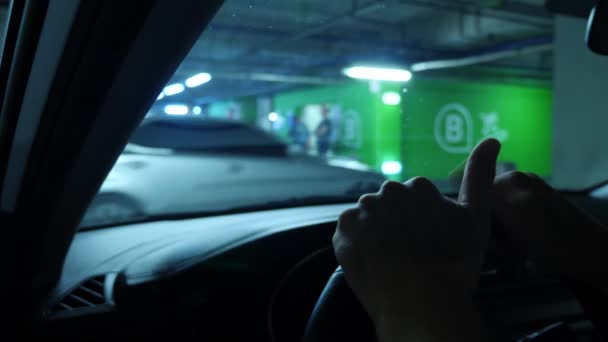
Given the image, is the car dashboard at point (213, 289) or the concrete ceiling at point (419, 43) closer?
the car dashboard at point (213, 289)

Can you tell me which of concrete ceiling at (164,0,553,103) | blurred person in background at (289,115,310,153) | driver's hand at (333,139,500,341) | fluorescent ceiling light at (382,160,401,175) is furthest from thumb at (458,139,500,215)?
blurred person in background at (289,115,310,153)

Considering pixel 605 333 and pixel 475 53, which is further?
pixel 475 53

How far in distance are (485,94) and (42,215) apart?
Answer: 49.8ft

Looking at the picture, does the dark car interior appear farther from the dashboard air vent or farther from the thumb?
the thumb

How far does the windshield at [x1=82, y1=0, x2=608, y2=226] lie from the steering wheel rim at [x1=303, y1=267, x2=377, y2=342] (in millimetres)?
321

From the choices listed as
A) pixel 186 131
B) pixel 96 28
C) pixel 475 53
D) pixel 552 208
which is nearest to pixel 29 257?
pixel 96 28

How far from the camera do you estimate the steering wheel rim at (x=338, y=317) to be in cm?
77

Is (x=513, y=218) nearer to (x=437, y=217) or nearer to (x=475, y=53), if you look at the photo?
(x=437, y=217)

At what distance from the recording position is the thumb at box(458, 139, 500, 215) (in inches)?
29.4

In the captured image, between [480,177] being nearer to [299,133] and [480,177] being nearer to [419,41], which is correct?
[419,41]

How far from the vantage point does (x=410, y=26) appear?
9.07 meters

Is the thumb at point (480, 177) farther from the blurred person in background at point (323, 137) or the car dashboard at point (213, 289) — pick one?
the blurred person in background at point (323, 137)

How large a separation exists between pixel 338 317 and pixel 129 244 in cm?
120

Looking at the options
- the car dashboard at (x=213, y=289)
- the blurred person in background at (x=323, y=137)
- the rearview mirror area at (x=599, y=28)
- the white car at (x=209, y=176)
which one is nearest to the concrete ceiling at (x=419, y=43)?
the white car at (x=209, y=176)
